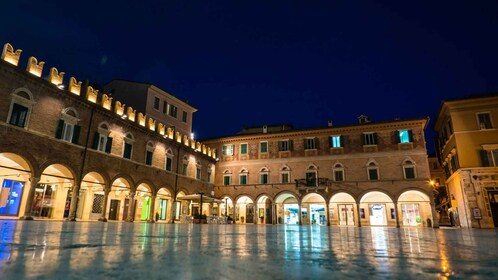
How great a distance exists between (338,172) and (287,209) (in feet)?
22.1

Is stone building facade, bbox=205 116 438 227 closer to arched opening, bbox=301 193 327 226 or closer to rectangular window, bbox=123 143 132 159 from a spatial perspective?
arched opening, bbox=301 193 327 226

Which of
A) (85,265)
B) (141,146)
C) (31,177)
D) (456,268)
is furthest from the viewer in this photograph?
(141,146)

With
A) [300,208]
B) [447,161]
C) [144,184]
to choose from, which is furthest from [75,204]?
[447,161]

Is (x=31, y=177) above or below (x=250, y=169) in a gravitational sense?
below

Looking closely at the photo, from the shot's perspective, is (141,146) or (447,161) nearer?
(141,146)

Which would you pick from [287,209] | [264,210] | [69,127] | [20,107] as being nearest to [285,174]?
[287,209]

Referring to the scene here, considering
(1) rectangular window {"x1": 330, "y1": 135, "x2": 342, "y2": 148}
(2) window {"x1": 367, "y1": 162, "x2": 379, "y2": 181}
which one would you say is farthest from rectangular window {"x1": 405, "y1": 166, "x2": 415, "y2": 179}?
(1) rectangular window {"x1": 330, "y1": 135, "x2": 342, "y2": 148}

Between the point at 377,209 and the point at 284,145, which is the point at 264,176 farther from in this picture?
the point at 377,209

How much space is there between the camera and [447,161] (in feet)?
97.7

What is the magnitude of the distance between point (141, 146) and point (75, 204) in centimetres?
713

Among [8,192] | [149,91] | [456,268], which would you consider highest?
[149,91]

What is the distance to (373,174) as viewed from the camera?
29219mm

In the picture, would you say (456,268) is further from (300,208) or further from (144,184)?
(300,208)

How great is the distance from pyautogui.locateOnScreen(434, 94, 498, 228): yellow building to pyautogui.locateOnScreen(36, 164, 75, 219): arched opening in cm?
2880
